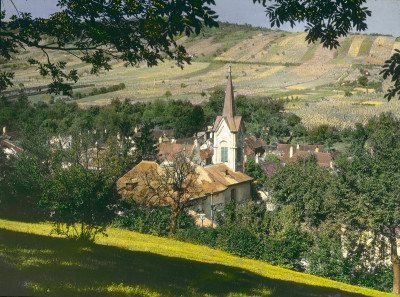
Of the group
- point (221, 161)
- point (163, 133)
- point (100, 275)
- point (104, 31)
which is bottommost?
point (221, 161)

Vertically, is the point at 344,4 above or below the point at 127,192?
above

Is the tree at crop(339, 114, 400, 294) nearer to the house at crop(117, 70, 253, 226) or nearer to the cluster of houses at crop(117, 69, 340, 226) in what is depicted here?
the cluster of houses at crop(117, 69, 340, 226)

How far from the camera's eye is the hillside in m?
81.8

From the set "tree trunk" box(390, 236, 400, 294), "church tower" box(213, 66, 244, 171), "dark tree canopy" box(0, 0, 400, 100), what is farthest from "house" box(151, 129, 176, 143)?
"dark tree canopy" box(0, 0, 400, 100)

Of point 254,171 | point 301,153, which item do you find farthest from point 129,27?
point 301,153

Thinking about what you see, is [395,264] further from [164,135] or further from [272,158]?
[164,135]

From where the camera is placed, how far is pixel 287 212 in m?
34.6

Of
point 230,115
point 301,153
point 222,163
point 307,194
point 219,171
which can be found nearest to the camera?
point 307,194

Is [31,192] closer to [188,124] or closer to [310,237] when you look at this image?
[310,237]

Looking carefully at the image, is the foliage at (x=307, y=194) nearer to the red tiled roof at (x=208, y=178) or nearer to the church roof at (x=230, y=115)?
the red tiled roof at (x=208, y=178)

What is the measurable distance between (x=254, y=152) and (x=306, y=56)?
3024 cm

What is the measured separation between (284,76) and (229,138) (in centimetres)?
4420

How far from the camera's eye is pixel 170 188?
3722cm

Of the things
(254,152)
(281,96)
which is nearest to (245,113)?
(281,96)
